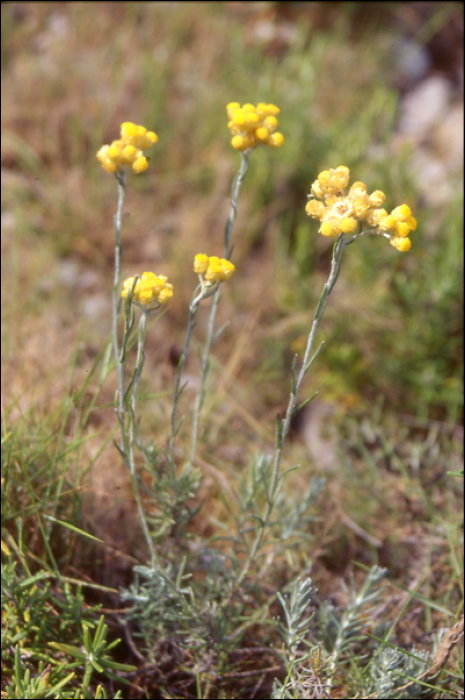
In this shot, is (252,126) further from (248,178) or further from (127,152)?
(248,178)

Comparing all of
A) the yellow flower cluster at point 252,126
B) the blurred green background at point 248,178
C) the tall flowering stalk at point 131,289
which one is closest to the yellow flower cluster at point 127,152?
the tall flowering stalk at point 131,289

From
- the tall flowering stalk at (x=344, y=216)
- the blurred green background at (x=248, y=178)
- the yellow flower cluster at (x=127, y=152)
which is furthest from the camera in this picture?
the blurred green background at (x=248, y=178)

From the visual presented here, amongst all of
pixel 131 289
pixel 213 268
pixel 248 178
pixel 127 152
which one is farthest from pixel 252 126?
pixel 248 178

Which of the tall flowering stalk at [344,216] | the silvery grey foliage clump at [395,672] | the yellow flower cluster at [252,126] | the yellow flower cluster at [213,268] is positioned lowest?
the silvery grey foliage clump at [395,672]

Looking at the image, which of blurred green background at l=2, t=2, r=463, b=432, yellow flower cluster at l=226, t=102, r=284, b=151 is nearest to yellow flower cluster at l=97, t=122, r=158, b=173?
yellow flower cluster at l=226, t=102, r=284, b=151

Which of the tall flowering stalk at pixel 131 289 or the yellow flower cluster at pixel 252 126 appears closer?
the tall flowering stalk at pixel 131 289

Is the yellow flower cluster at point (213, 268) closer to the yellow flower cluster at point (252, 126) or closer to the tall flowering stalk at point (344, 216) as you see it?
the tall flowering stalk at point (344, 216)

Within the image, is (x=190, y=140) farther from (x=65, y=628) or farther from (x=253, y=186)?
(x=65, y=628)
